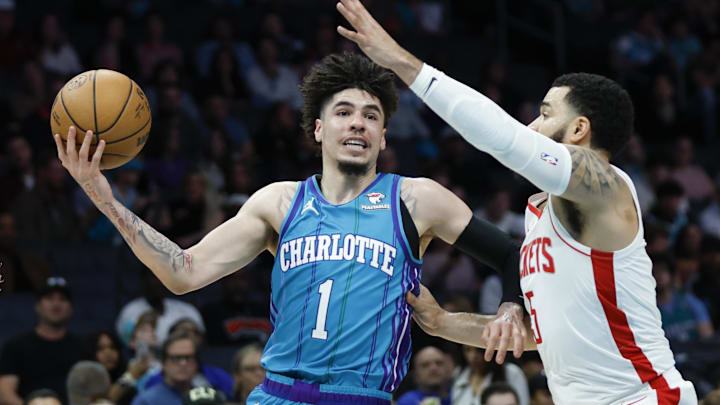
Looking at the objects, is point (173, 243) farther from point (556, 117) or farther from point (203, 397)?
point (203, 397)

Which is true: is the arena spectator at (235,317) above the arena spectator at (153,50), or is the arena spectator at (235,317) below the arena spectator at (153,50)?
below

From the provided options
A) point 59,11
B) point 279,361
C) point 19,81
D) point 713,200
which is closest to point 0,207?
point 19,81

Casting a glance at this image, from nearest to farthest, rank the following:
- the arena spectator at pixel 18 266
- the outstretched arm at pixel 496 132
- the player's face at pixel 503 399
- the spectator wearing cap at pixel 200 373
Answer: the outstretched arm at pixel 496 132 < the player's face at pixel 503 399 < the spectator wearing cap at pixel 200 373 < the arena spectator at pixel 18 266

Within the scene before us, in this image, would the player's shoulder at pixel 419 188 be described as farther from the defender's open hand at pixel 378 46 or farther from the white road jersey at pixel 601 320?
the defender's open hand at pixel 378 46

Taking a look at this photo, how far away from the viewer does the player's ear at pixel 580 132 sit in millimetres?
4961

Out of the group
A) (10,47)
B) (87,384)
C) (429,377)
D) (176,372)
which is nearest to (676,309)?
(429,377)

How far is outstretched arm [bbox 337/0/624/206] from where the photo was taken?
14.4 ft

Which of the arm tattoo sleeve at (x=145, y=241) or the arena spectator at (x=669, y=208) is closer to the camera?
the arm tattoo sleeve at (x=145, y=241)

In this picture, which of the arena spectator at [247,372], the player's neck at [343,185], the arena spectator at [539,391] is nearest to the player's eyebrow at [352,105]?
the player's neck at [343,185]

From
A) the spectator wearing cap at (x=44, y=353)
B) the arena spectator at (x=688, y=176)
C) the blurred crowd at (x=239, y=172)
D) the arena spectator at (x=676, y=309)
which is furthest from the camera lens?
the arena spectator at (x=688, y=176)

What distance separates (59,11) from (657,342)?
40.2 feet

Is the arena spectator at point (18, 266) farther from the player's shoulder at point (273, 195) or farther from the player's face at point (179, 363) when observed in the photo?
the player's shoulder at point (273, 195)

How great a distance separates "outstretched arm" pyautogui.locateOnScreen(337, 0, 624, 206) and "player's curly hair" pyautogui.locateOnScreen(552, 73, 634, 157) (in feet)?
1.13

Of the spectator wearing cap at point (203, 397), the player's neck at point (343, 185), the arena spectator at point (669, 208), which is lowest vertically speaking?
the spectator wearing cap at point (203, 397)
